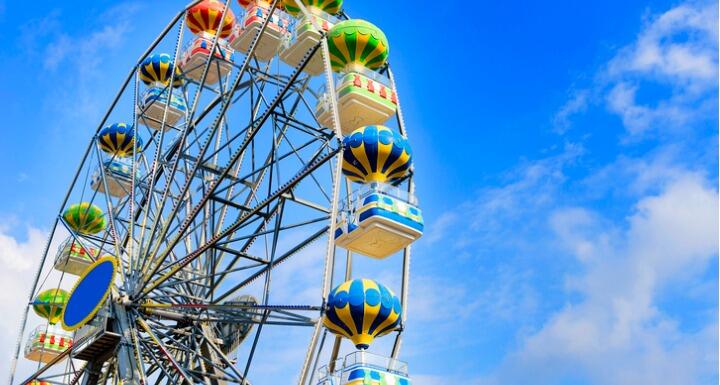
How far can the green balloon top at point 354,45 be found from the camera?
67.2 ft

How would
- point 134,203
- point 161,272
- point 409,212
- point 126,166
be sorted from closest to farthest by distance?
1. point 409,212
2. point 161,272
3. point 134,203
4. point 126,166

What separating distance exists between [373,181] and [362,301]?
3.06 meters

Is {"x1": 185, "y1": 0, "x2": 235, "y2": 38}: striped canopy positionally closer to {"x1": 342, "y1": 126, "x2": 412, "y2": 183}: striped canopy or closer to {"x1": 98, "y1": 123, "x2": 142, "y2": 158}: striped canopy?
{"x1": 98, "y1": 123, "x2": 142, "y2": 158}: striped canopy

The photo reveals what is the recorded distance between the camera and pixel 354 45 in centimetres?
2048

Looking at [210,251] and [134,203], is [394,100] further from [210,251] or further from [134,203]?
[134,203]

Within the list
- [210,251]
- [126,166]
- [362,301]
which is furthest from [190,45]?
[362,301]

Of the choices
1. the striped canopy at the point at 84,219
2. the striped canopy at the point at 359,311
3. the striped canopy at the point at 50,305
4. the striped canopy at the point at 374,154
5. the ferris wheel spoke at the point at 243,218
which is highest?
the striped canopy at the point at 84,219

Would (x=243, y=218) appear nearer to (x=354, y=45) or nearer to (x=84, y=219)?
(x=354, y=45)

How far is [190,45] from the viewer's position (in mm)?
27609

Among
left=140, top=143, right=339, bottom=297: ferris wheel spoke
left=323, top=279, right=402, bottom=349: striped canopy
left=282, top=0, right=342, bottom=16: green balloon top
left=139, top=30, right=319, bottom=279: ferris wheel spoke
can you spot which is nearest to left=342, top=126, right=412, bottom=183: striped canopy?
left=140, top=143, right=339, bottom=297: ferris wheel spoke

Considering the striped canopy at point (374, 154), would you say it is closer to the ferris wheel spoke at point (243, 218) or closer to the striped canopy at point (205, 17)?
the ferris wheel spoke at point (243, 218)

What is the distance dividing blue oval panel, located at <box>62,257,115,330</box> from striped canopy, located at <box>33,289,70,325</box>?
748cm

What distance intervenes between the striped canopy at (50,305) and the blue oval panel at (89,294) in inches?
295

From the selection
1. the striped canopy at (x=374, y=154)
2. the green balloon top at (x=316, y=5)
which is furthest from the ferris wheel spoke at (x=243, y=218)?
the green balloon top at (x=316, y=5)
